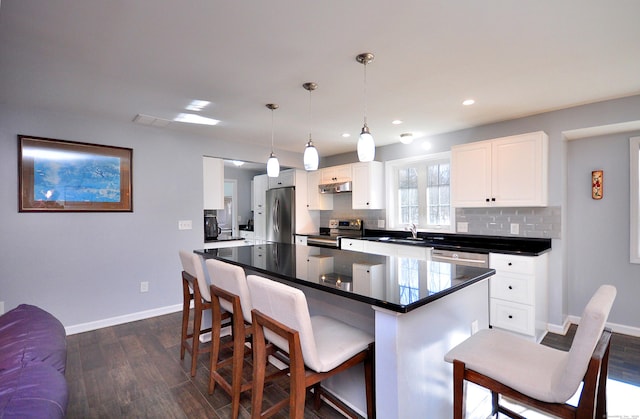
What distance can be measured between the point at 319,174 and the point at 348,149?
69cm

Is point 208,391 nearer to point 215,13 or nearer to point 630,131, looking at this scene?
point 215,13

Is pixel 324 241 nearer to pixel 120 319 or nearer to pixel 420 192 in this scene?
pixel 420 192

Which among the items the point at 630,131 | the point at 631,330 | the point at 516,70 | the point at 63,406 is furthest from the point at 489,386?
the point at 630,131

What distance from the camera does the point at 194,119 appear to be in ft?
11.2

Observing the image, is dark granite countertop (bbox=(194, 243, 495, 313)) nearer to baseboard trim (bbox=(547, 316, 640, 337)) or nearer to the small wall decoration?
baseboard trim (bbox=(547, 316, 640, 337))

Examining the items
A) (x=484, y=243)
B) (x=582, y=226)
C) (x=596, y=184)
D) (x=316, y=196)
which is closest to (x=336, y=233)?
(x=316, y=196)

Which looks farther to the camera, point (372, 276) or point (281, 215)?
point (281, 215)

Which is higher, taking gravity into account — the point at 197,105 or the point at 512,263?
the point at 197,105

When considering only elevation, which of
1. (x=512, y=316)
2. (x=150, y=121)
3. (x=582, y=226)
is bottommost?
(x=512, y=316)

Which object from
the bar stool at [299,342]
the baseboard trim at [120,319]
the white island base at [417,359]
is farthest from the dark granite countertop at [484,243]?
the baseboard trim at [120,319]

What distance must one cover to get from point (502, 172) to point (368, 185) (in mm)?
1873

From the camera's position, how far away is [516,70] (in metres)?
2.28

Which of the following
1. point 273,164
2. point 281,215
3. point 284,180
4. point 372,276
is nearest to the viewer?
point 372,276

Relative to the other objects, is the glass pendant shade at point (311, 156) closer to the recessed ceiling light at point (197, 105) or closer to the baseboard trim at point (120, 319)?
the recessed ceiling light at point (197, 105)
